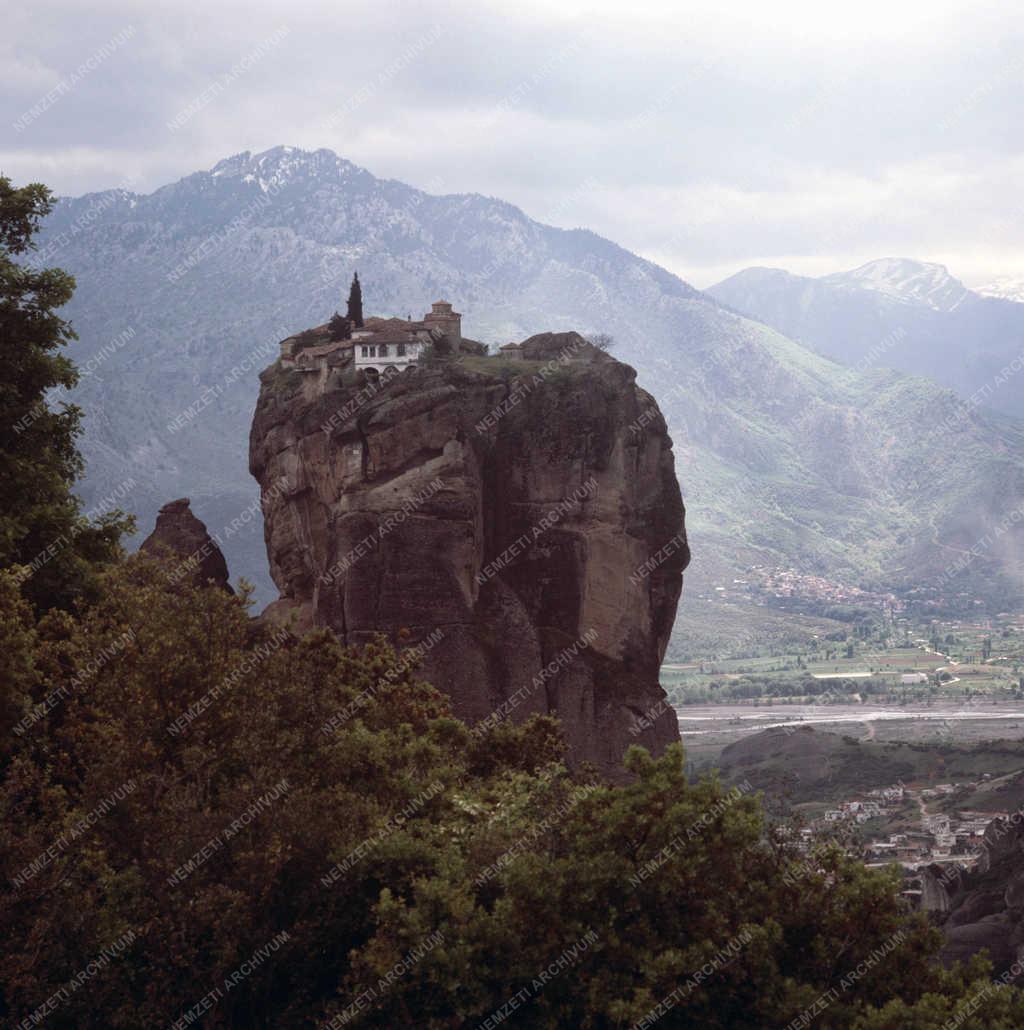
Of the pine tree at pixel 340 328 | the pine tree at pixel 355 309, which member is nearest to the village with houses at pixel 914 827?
the pine tree at pixel 340 328

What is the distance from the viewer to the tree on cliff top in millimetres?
38156

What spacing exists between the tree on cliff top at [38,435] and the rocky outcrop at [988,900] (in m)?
29.3

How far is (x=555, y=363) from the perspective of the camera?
2721 inches

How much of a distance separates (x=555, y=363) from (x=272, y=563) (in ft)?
50.4

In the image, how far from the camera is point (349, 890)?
28609 mm

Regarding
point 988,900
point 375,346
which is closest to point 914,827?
point 988,900

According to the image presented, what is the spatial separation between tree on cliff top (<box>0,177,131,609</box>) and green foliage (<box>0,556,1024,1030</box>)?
6.73 meters

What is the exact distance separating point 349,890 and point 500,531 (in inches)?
1533

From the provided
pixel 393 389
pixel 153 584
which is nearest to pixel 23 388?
pixel 153 584

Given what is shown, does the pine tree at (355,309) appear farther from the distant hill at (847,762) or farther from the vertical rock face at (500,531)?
the distant hill at (847,762)

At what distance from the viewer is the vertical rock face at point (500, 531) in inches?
2477

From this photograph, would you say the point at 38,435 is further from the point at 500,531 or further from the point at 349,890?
the point at 500,531

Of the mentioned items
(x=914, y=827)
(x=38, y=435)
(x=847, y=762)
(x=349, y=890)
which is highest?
(x=38, y=435)

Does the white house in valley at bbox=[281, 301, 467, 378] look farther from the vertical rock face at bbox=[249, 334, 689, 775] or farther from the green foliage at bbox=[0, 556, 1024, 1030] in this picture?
the green foliage at bbox=[0, 556, 1024, 1030]
